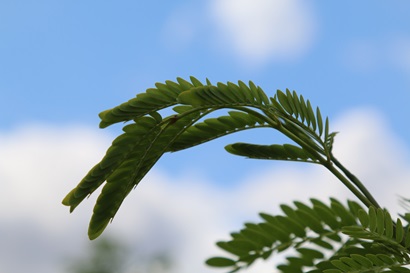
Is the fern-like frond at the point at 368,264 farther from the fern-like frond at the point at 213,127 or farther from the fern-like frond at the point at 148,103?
the fern-like frond at the point at 148,103

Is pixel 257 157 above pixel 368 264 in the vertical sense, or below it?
above

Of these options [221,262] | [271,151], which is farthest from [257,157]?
[221,262]

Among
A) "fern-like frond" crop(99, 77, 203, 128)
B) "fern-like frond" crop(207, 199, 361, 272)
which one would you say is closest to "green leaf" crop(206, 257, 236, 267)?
"fern-like frond" crop(207, 199, 361, 272)

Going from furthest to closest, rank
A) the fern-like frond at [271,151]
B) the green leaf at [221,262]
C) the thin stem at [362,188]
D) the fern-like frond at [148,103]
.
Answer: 1. the fern-like frond at [271,151]
2. the green leaf at [221,262]
3. the thin stem at [362,188]
4. the fern-like frond at [148,103]

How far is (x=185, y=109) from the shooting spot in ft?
6.63

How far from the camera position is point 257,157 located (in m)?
2.22

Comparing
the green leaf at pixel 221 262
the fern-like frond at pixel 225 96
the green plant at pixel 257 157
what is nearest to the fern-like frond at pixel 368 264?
the green plant at pixel 257 157

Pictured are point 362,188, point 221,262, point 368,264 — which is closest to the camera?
point 368,264

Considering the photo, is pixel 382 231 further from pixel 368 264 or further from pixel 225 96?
pixel 225 96

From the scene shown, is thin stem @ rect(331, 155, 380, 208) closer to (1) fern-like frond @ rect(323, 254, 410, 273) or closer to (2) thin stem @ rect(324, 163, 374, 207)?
(2) thin stem @ rect(324, 163, 374, 207)

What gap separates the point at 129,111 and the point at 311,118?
2.01 ft

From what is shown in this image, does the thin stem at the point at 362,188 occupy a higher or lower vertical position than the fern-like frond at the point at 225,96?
lower

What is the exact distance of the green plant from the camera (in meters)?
1.80

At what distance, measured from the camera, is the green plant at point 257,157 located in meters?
1.80
